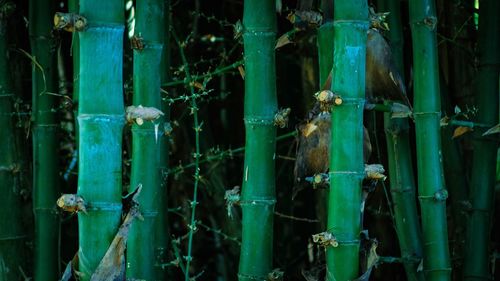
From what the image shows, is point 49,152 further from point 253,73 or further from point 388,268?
point 388,268

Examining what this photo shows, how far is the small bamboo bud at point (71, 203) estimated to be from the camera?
1.18 m

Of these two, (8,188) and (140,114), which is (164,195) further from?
(140,114)

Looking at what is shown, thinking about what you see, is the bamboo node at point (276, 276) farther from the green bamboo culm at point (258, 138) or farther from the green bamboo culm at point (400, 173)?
the green bamboo culm at point (400, 173)

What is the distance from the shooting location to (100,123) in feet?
3.97

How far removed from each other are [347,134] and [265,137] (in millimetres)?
241

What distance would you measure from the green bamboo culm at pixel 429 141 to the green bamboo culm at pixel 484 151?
228 millimetres

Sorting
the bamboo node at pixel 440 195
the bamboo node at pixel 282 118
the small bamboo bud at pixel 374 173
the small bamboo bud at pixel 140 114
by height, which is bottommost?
the bamboo node at pixel 440 195

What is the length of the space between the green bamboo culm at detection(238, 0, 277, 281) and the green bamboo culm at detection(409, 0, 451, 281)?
0.91 ft

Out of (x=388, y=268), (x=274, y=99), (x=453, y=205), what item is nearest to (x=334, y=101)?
(x=274, y=99)

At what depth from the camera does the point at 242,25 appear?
156 cm

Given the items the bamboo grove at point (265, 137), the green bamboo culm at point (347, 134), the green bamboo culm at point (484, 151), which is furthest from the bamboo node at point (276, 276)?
the green bamboo culm at point (484, 151)

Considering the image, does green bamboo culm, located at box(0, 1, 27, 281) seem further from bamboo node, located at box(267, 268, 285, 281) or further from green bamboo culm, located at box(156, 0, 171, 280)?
bamboo node, located at box(267, 268, 285, 281)

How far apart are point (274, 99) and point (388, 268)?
40.7 inches

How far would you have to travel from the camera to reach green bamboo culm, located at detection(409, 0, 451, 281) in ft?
5.38
